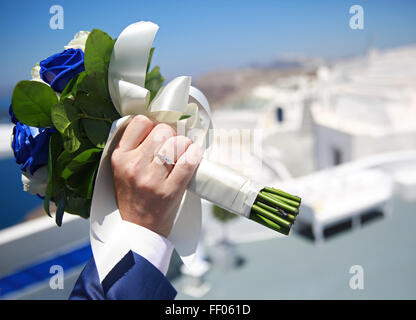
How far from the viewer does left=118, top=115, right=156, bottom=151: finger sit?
605 mm

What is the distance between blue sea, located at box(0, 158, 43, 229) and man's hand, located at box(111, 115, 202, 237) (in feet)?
3.04

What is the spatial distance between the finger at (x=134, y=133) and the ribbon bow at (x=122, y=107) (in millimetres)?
15

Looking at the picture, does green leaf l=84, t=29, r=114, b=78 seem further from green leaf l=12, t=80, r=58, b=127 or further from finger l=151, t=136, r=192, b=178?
finger l=151, t=136, r=192, b=178

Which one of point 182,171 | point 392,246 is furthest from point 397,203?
point 182,171

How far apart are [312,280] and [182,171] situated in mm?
1757

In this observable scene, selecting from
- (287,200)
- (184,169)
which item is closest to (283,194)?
(287,200)

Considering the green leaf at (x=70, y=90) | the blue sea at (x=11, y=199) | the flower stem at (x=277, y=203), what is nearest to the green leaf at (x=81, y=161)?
the green leaf at (x=70, y=90)

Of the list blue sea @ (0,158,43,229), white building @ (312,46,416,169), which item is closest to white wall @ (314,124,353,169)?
white building @ (312,46,416,169)

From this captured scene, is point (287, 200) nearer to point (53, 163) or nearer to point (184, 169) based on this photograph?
point (184, 169)

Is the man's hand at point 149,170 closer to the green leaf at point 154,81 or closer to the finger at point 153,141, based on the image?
the finger at point 153,141

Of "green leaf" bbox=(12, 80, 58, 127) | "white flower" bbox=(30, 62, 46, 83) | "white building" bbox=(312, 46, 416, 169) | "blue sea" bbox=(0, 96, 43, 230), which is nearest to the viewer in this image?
"green leaf" bbox=(12, 80, 58, 127)

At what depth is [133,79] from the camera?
25.6 inches

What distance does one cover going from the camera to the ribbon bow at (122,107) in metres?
0.61

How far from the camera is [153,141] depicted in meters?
0.60
